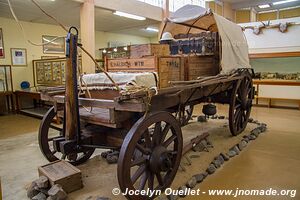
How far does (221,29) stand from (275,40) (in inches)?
194

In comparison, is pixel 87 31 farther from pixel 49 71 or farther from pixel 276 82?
pixel 276 82

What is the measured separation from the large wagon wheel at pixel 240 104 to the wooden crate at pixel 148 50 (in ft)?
5.32

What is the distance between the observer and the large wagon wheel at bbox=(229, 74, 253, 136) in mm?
4391

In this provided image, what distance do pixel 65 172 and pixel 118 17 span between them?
712cm

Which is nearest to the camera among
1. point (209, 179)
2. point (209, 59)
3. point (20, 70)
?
point (209, 179)

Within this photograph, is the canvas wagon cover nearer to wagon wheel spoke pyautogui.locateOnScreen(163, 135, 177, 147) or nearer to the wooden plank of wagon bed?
wagon wheel spoke pyautogui.locateOnScreen(163, 135, 177, 147)

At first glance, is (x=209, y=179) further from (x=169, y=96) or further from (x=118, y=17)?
(x=118, y=17)

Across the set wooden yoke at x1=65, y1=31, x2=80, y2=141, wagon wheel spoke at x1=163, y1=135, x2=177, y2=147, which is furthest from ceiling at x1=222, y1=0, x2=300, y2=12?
wooden yoke at x1=65, y1=31, x2=80, y2=141

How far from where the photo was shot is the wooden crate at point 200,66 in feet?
12.2

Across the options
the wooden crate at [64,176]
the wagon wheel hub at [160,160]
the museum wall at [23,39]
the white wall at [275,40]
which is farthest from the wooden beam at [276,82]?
the museum wall at [23,39]

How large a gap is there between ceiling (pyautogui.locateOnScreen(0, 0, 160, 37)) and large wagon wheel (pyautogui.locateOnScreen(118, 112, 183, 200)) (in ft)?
16.2

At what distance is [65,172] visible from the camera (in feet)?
8.55

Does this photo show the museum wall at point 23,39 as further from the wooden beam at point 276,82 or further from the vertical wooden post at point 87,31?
the wooden beam at point 276,82

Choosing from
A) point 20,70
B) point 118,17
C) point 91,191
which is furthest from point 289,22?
point 20,70
